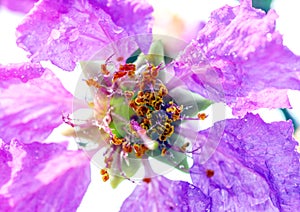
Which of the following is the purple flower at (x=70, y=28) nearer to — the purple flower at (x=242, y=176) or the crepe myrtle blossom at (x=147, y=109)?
the crepe myrtle blossom at (x=147, y=109)

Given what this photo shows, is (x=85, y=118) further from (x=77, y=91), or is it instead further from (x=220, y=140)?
(x=220, y=140)

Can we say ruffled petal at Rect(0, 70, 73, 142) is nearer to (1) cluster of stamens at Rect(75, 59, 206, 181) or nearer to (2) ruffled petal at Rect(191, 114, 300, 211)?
(1) cluster of stamens at Rect(75, 59, 206, 181)

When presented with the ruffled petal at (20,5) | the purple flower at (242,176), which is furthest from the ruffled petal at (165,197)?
the ruffled petal at (20,5)

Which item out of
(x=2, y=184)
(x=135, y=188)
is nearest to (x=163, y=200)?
(x=135, y=188)

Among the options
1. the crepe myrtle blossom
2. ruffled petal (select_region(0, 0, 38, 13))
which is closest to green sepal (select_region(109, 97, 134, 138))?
the crepe myrtle blossom

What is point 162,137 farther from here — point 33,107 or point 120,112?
point 33,107
